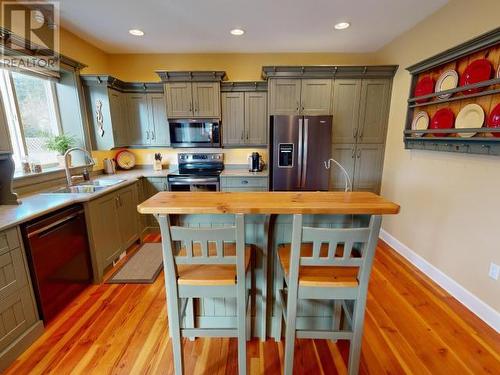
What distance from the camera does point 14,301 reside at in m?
1.55

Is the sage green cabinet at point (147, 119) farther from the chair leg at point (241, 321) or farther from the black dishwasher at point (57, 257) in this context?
the chair leg at point (241, 321)

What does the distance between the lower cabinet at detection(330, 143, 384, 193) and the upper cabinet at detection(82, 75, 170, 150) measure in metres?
2.67

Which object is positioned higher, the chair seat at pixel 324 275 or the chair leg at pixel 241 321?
the chair seat at pixel 324 275

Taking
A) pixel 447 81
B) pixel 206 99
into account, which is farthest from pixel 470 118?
pixel 206 99

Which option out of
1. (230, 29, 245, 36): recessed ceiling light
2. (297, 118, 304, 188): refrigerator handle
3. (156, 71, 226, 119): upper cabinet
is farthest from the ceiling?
(297, 118, 304, 188): refrigerator handle

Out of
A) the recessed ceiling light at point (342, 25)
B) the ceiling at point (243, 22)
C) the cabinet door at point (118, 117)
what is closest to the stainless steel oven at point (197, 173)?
the cabinet door at point (118, 117)

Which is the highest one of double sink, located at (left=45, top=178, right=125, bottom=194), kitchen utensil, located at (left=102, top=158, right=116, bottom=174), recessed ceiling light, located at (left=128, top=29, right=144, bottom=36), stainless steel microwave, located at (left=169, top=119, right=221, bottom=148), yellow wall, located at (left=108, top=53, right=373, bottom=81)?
recessed ceiling light, located at (left=128, top=29, right=144, bottom=36)

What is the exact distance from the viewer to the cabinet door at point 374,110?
3.23 metres

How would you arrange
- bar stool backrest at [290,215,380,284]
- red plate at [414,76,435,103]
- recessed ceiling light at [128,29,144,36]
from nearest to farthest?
bar stool backrest at [290,215,380,284] < red plate at [414,76,435,103] < recessed ceiling light at [128,29,144,36]

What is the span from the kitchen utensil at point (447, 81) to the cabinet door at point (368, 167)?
3.75 ft

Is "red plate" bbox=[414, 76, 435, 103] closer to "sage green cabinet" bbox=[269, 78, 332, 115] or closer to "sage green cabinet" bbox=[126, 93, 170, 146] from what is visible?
"sage green cabinet" bbox=[269, 78, 332, 115]

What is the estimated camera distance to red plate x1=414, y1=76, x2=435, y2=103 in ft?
7.96

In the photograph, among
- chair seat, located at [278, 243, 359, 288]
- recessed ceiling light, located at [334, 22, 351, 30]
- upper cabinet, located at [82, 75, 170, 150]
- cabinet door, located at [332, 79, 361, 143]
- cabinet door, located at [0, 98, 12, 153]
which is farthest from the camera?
cabinet door, located at [332, 79, 361, 143]

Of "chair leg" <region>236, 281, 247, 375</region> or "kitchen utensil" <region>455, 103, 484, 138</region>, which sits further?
"kitchen utensil" <region>455, 103, 484, 138</region>
